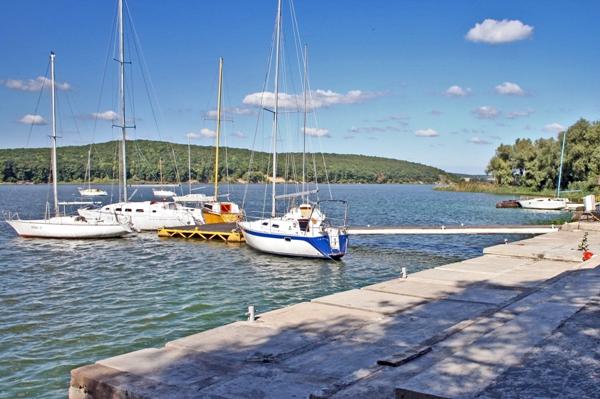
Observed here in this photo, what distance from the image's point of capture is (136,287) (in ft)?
74.9

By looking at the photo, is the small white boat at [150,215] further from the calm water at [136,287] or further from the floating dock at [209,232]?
the calm water at [136,287]

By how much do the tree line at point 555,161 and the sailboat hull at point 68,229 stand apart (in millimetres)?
69523

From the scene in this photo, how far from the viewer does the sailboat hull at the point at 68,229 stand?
129 ft

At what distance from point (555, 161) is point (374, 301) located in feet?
316

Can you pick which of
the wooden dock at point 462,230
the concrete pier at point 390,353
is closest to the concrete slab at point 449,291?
the concrete pier at point 390,353

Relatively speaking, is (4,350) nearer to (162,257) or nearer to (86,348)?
(86,348)

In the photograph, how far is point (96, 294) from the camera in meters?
21.5

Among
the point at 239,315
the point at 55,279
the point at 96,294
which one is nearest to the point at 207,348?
the point at 239,315

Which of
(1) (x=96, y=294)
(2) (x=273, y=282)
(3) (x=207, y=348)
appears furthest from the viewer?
(2) (x=273, y=282)

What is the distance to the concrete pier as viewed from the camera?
718 centimetres

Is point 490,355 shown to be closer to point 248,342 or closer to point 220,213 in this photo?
point 248,342

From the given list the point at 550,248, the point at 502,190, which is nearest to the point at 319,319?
the point at 550,248

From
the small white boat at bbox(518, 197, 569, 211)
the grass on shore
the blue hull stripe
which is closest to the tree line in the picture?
the grass on shore

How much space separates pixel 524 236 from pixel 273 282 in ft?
82.3
